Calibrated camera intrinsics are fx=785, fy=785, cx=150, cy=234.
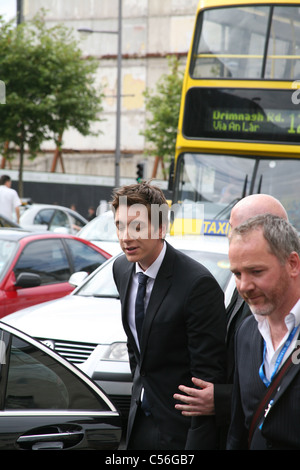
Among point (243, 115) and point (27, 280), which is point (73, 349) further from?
point (243, 115)

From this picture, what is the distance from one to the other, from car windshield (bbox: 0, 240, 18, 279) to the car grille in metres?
2.13

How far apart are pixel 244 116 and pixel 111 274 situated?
4602mm

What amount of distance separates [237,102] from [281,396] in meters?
9.10

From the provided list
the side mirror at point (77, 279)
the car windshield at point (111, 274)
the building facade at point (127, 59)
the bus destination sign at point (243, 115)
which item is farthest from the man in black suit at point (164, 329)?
the building facade at point (127, 59)

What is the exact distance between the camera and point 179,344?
3.21 metres

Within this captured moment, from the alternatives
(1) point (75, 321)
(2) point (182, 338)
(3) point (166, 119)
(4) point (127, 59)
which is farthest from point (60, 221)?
(4) point (127, 59)

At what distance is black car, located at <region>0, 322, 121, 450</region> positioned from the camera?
3.34m

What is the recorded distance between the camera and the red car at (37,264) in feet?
26.4

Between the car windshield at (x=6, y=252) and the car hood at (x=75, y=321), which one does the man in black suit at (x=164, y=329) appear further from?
the car windshield at (x=6, y=252)

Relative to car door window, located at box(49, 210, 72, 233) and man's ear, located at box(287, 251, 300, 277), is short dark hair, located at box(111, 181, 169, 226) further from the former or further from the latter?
car door window, located at box(49, 210, 72, 233)

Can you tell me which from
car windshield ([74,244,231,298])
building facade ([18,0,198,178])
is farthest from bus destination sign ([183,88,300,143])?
A: building facade ([18,0,198,178])

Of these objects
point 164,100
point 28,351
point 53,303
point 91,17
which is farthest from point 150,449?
point 91,17

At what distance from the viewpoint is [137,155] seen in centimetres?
4306
